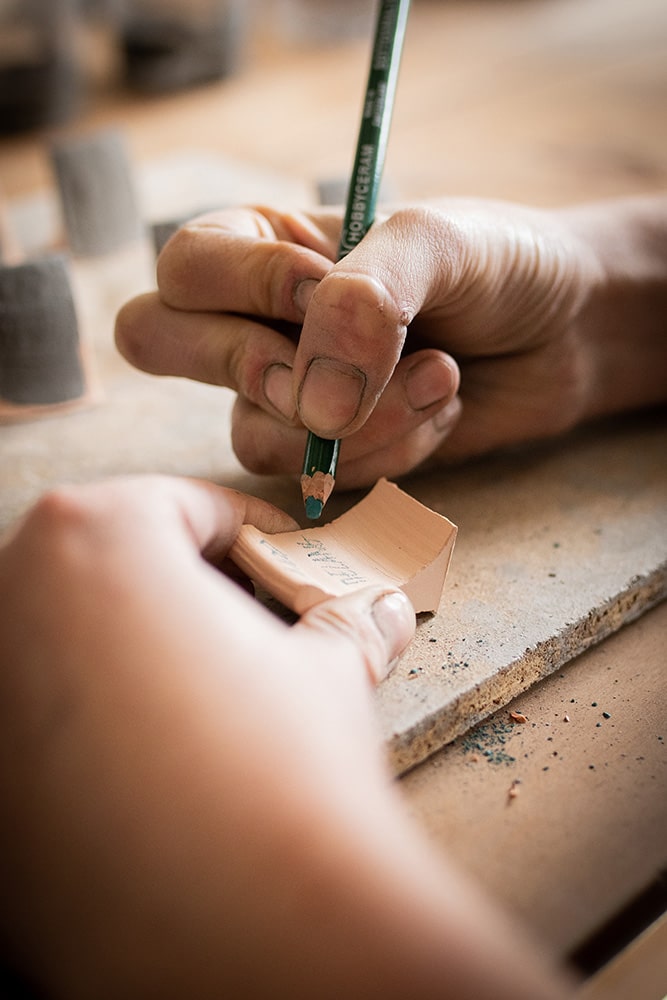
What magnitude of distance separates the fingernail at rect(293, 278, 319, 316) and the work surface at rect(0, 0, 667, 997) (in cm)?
15

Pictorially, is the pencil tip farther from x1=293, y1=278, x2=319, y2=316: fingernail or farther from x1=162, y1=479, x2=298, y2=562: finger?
x1=293, y1=278, x2=319, y2=316: fingernail

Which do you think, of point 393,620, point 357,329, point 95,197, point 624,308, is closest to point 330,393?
point 357,329

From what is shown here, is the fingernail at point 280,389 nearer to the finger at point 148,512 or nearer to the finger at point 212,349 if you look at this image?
the finger at point 212,349

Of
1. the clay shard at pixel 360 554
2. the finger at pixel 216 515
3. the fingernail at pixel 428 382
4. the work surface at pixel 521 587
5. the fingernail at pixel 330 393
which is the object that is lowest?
the work surface at pixel 521 587

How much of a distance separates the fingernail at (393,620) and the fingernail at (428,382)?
19 centimetres

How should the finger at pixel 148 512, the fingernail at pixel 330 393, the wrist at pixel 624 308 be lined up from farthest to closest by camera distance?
the wrist at pixel 624 308 < the fingernail at pixel 330 393 < the finger at pixel 148 512

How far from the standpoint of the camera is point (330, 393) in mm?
607

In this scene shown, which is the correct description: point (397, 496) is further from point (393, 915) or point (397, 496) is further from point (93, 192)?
point (93, 192)

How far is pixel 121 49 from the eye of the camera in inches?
90.2

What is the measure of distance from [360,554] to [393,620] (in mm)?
95

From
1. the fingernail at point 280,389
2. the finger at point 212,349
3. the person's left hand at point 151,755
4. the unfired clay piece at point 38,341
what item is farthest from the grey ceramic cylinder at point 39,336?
the person's left hand at point 151,755

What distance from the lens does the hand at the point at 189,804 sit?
1.25 ft

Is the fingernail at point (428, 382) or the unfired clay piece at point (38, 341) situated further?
the unfired clay piece at point (38, 341)

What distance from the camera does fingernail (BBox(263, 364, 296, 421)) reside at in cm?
70
